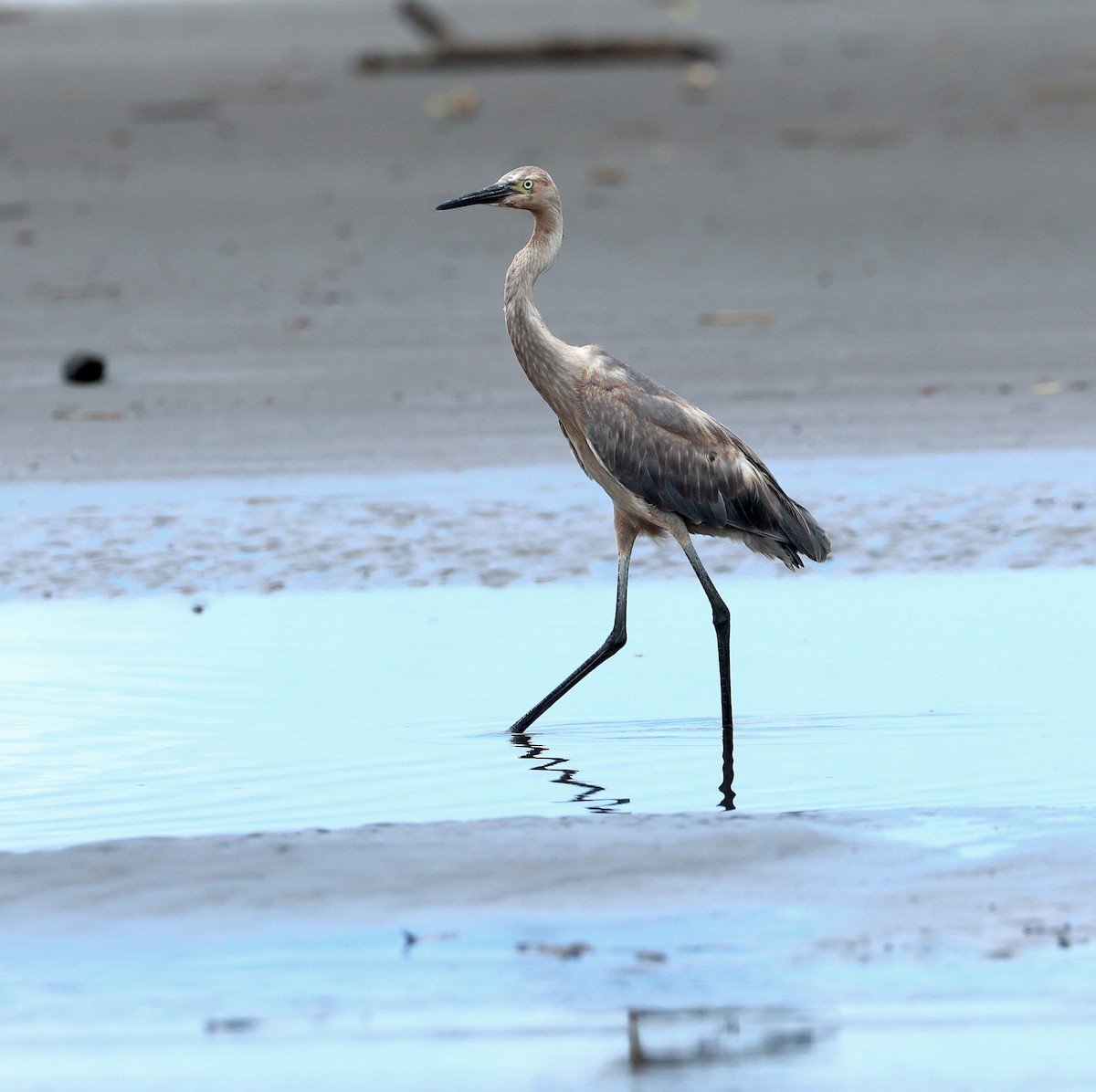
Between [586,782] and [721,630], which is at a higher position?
[721,630]

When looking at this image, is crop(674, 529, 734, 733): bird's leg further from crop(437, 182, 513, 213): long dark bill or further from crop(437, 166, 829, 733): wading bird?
crop(437, 182, 513, 213): long dark bill

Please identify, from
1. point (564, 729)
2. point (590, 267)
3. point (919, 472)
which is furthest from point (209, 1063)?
point (590, 267)

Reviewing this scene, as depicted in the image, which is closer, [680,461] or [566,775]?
[566,775]

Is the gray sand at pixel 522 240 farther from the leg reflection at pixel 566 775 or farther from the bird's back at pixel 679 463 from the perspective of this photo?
the leg reflection at pixel 566 775

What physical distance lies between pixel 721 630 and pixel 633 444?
66cm

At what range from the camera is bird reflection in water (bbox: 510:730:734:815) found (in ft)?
19.8

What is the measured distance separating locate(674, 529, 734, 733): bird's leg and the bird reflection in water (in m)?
0.09

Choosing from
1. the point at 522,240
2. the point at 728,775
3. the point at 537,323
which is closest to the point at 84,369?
the point at 522,240

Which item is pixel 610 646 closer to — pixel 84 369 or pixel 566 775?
pixel 566 775

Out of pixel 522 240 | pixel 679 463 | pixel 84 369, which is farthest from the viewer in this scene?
pixel 522 240

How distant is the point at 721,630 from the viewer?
23.7 feet

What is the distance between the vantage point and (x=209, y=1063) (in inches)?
168

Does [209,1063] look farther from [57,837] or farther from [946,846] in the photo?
[946,846]

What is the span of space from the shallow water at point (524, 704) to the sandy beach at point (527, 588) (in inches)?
1.2
